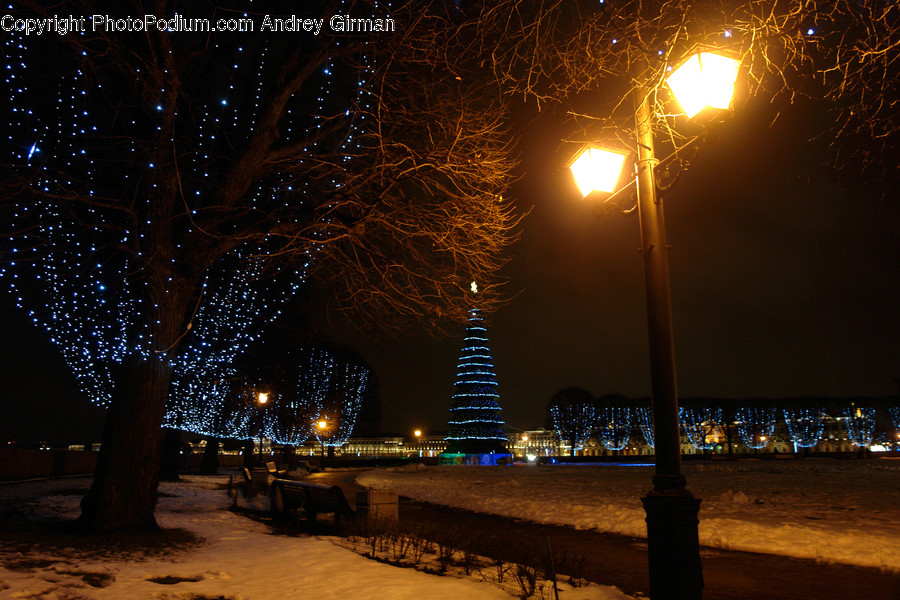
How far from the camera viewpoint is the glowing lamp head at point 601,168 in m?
5.66

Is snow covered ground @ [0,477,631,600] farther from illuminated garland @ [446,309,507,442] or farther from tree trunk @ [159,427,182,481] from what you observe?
illuminated garland @ [446,309,507,442]

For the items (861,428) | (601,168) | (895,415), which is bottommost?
(861,428)

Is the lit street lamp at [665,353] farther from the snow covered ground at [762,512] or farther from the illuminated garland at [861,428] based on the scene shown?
the illuminated garland at [861,428]

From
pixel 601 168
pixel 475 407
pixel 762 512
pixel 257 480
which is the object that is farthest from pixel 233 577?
pixel 475 407

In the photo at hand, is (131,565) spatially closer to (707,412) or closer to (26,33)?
(26,33)

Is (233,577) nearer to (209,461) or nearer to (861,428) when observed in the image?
(209,461)

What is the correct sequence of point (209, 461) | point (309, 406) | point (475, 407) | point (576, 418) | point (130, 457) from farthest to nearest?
point (576, 418) → point (475, 407) → point (309, 406) → point (209, 461) → point (130, 457)

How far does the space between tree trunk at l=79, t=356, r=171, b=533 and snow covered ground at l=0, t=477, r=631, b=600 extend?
3.72 feet

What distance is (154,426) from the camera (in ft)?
31.4

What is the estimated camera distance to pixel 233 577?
686cm

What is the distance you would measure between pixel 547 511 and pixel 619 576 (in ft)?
23.2

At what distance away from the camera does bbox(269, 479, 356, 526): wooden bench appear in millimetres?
11133

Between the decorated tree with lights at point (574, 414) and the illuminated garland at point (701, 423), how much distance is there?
1271 centimetres

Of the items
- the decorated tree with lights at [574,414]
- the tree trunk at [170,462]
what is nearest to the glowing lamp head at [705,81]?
the tree trunk at [170,462]
